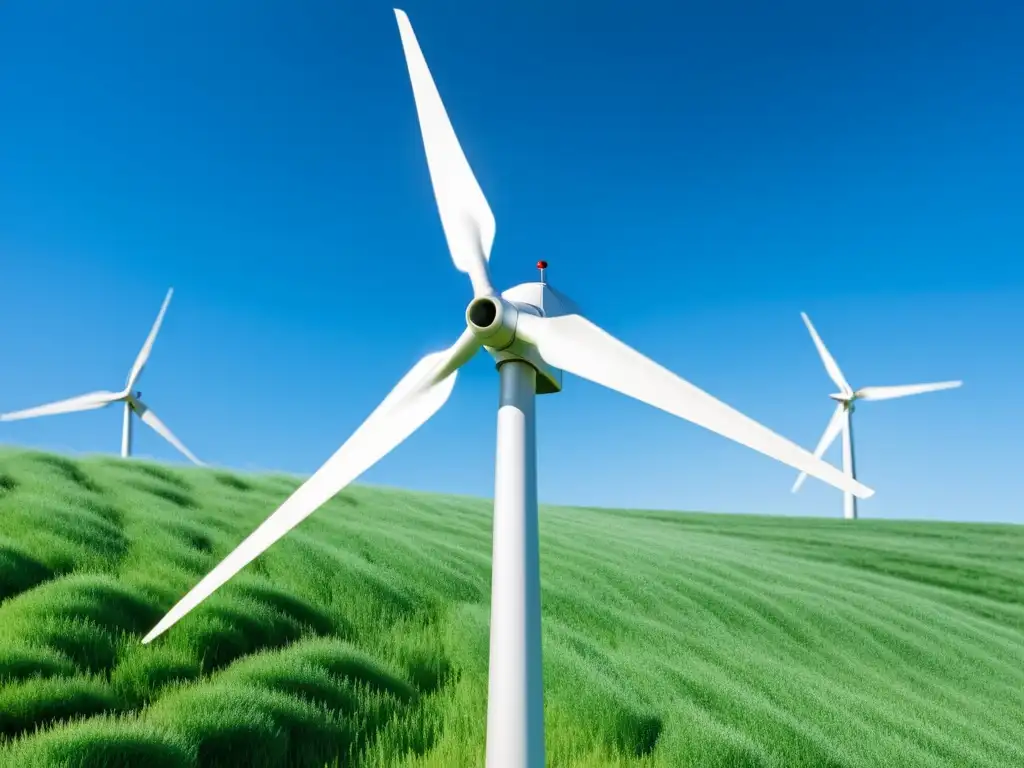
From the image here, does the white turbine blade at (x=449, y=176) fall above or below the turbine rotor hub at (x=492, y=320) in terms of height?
above

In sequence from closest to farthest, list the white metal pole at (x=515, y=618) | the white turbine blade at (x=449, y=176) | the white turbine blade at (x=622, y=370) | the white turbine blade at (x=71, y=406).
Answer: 1. the white metal pole at (x=515, y=618)
2. the white turbine blade at (x=622, y=370)
3. the white turbine blade at (x=449, y=176)
4. the white turbine blade at (x=71, y=406)

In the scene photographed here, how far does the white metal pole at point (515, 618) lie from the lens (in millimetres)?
8281

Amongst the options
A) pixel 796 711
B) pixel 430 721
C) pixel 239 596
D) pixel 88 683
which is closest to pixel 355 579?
pixel 239 596

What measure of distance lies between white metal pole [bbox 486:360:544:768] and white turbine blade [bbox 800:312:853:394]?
43681mm

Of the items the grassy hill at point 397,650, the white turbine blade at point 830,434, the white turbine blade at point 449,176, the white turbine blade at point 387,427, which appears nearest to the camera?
the white turbine blade at point 387,427

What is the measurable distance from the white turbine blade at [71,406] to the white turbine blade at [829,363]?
38236mm

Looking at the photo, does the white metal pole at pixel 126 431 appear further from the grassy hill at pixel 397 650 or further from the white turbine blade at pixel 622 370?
the white turbine blade at pixel 622 370

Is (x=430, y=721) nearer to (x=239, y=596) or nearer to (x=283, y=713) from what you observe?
(x=283, y=713)

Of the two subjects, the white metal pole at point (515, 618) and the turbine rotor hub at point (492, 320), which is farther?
the turbine rotor hub at point (492, 320)

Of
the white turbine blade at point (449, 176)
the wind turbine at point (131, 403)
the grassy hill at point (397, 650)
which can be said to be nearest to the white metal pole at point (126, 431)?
the wind turbine at point (131, 403)

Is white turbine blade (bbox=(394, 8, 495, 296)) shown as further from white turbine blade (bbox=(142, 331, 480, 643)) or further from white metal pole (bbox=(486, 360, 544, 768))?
white metal pole (bbox=(486, 360, 544, 768))

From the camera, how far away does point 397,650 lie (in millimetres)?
14500

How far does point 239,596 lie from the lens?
14.0 meters

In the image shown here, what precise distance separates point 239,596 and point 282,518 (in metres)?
5.36
